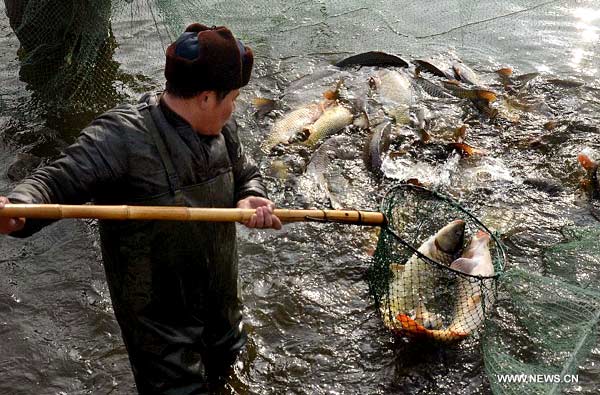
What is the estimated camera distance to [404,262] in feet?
14.6

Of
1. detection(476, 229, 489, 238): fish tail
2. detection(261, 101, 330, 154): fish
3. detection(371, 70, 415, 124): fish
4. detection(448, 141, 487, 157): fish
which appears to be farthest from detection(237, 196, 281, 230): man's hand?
detection(371, 70, 415, 124): fish

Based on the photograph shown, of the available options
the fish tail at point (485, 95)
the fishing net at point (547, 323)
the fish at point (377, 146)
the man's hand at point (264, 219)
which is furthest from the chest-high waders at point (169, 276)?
the fish tail at point (485, 95)

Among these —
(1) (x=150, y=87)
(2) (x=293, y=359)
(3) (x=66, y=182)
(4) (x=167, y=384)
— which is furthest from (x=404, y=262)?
(1) (x=150, y=87)

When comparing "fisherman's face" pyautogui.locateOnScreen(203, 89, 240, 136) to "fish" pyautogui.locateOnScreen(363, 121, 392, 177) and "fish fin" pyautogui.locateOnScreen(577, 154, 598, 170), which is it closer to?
"fish" pyautogui.locateOnScreen(363, 121, 392, 177)

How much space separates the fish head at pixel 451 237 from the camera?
453 cm

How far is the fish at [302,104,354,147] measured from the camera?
21.4 ft

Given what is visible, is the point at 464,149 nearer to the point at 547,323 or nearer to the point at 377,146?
the point at 377,146

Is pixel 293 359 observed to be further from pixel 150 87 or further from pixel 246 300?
pixel 150 87

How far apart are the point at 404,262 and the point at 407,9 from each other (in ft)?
20.6

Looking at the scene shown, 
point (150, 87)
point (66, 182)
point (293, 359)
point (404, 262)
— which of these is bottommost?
point (293, 359)

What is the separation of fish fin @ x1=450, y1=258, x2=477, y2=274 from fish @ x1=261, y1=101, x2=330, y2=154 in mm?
2710

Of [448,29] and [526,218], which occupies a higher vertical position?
[448,29]

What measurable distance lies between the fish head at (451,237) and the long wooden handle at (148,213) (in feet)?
5.76

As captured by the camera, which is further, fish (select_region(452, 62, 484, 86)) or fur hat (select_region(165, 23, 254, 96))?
fish (select_region(452, 62, 484, 86))
